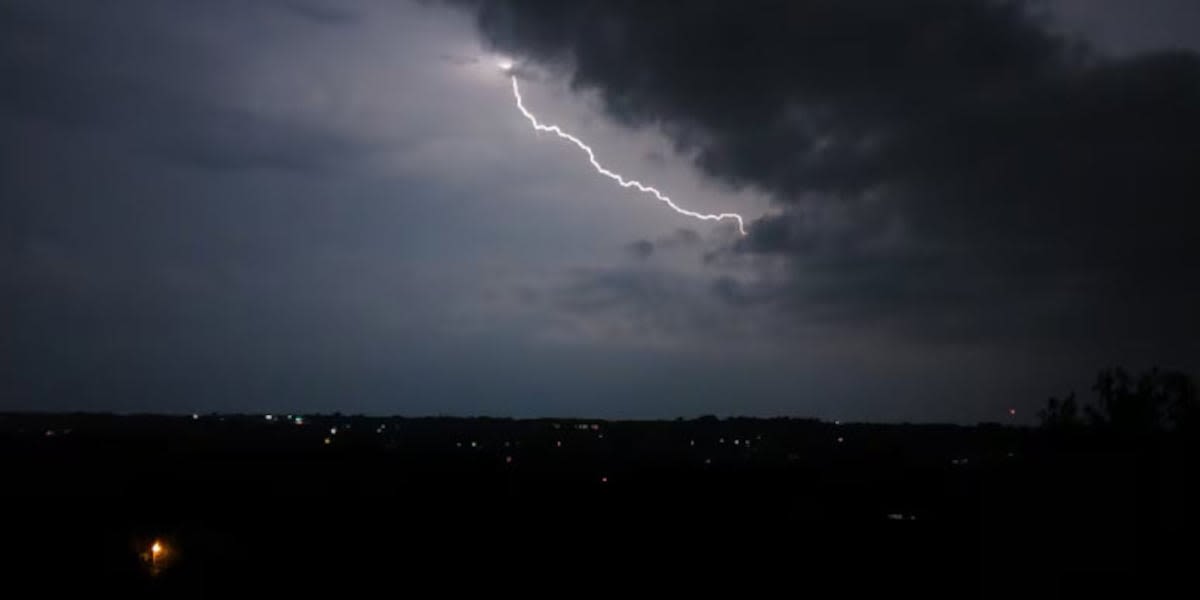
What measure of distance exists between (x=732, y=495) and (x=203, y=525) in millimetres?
22601

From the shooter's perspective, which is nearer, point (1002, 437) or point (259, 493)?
point (259, 493)

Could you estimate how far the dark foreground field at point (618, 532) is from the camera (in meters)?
26.0

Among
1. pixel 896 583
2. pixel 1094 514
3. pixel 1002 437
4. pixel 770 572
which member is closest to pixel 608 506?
pixel 770 572

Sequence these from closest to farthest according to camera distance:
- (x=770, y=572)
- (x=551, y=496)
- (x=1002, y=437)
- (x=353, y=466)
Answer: (x=770, y=572)
(x=551, y=496)
(x=353, y=466)
(x=1002, y=437)

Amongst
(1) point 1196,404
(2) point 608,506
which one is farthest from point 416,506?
(1) point 1196,404

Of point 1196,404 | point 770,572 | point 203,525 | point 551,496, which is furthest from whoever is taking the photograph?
point 1196,404

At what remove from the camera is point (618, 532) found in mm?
37812

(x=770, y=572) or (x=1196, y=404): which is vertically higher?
(x=1196, y=404)

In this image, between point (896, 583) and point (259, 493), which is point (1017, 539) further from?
point (259, 493)

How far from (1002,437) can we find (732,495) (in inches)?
2562

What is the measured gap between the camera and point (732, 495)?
1877 inches

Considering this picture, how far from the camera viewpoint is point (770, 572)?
29891mm

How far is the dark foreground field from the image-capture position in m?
→ 26.0

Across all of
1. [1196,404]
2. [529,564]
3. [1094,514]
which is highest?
[1196,404]
